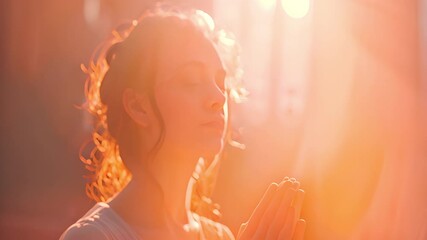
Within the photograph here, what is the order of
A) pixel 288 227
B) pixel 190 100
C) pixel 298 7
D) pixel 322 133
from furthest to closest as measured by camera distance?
1. pixel 298 7
2. pixel 322 133
3. pixel 190 100
4. pixel 288 227

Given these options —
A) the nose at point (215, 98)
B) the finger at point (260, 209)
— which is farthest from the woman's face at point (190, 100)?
the finger at point (260, 209)

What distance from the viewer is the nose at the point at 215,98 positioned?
5.38ft

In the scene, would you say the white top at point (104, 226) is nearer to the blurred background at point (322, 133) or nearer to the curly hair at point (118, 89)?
the curly hair at point (118, 89)

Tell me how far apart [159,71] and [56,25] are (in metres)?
7.32

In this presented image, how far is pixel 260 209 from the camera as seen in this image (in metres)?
1.55

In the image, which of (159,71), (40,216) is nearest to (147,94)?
(159,71)

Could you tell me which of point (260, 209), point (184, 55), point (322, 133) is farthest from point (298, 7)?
point (260, 209)

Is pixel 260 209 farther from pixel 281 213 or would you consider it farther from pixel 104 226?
pixel 104 226

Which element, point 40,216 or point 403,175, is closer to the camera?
Answer: point 403,175

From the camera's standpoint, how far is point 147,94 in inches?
65.8

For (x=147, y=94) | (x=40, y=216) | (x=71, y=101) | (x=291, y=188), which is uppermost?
(x=147, y=94)

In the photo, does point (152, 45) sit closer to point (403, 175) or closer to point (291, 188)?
point (291, 188)

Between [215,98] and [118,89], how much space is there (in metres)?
0.21

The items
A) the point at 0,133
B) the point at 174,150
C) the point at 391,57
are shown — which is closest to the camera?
the point at 174,150
